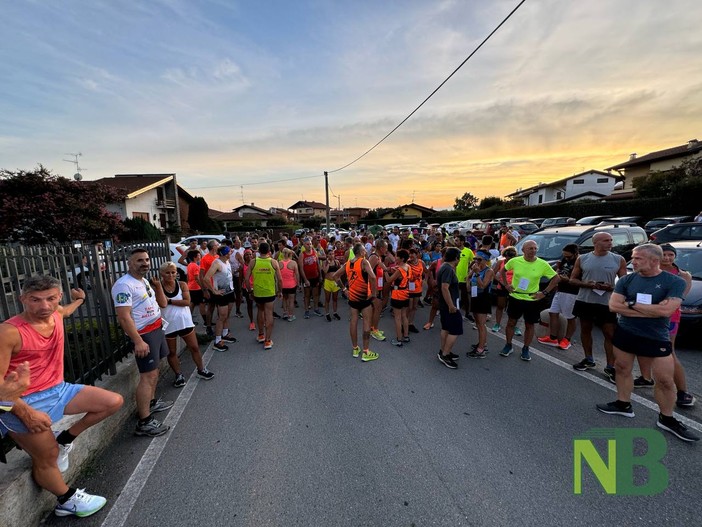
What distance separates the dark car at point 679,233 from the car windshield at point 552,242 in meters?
4.26

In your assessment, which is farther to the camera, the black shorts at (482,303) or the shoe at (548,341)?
the shoe at (548,341)

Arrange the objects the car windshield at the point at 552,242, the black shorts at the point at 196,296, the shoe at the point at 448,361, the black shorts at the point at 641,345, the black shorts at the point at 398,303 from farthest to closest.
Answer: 1. the car windshield at the point at 552,242
2. the black shorts at the point at 196,296
3. the black shorts at the point at 398,303
4. the shoe at the point at 448,361
5. the black shorts at the point at 641,345

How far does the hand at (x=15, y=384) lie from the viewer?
1971 mm

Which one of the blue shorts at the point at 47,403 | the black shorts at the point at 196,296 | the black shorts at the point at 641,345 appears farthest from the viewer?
the black shorts at the point at 196,296

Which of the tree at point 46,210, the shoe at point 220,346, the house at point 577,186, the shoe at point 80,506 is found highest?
the house at point 577,186

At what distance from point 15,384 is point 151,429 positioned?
155cm

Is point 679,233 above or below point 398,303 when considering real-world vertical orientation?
above

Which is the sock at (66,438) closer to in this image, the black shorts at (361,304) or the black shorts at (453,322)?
the black shorts at (361,304)

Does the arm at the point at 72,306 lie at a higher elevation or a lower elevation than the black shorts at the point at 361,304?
higher

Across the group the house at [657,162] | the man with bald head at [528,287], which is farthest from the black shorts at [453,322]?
the house at [657,162]

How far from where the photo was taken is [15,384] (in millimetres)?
2014

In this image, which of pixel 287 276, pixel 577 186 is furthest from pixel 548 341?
pixel 577 186

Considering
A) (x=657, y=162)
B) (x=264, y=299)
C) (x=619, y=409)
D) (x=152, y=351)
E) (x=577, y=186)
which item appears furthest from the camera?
(x=577, y=186)
